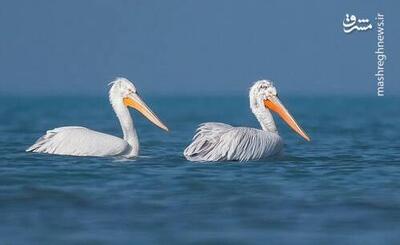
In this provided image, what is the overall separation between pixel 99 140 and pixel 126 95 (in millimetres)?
905

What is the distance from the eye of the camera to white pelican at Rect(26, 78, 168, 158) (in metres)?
13.0

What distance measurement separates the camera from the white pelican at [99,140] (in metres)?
13.0

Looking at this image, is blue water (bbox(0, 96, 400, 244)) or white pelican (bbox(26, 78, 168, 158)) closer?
blue water (bbox(0, 96, 400, 244))

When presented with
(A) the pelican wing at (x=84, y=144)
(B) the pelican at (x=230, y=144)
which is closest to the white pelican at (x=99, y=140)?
(A) the pelican wing at (x=84, y=144)

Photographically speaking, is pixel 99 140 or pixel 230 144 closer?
pixel 230 144

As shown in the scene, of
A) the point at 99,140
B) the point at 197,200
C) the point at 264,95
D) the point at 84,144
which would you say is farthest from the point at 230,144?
the point at 197,200

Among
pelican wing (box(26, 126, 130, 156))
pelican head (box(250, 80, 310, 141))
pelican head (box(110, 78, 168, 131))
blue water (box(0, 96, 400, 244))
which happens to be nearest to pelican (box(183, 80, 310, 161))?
blue water (box(0, 96, 400, 244))

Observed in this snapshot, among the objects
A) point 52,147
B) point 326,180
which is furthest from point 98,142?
point 326,180

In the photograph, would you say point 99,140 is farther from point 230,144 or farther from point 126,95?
point 230,144

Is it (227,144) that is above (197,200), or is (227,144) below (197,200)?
above

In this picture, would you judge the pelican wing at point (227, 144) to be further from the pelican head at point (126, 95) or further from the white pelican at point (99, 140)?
the pelican head at point (126, 95)

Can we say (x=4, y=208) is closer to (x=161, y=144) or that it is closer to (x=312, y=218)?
(x=312, y=218)

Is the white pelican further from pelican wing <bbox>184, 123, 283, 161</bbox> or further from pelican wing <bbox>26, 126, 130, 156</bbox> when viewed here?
pelican wing <bbox>184, 123, 283, 161</bbox>

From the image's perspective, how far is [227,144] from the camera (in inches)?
493
